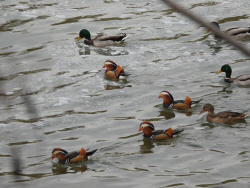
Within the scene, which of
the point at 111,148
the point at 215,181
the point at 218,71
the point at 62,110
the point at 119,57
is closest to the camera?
the point at 215,181

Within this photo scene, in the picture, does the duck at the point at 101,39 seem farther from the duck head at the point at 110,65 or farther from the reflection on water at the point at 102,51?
the duck head at the point at 110,65

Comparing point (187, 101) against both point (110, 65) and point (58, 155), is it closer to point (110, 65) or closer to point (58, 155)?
point (110, 65)

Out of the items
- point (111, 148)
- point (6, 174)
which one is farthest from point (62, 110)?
point (6, 174)

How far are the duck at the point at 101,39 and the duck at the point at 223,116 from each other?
488 centimetres

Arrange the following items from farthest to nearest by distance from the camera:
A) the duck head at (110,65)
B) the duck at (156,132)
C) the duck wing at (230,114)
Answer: the duck head at (110,65)
the duck wing at (230,114)
the duck at (156,132)

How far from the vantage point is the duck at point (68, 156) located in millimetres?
7465

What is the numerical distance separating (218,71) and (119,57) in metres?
A: 2.81

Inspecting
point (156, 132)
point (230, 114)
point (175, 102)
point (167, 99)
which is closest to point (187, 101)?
point (175, 102)

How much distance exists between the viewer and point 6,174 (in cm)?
719

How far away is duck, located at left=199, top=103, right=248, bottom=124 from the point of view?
859cm

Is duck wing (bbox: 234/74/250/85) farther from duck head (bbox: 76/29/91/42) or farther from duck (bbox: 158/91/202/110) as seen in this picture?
duck head (bbox: 76/29/91/42)

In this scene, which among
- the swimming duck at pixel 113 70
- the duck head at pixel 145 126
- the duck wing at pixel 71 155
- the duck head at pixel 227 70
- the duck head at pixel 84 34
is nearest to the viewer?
the duck wing at pixel 71 155

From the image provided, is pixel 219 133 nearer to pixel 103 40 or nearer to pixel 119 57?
pixel 119 57

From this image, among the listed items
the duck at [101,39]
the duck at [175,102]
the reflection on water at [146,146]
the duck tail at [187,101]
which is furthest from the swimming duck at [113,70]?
the reflection on water at [146,146]
